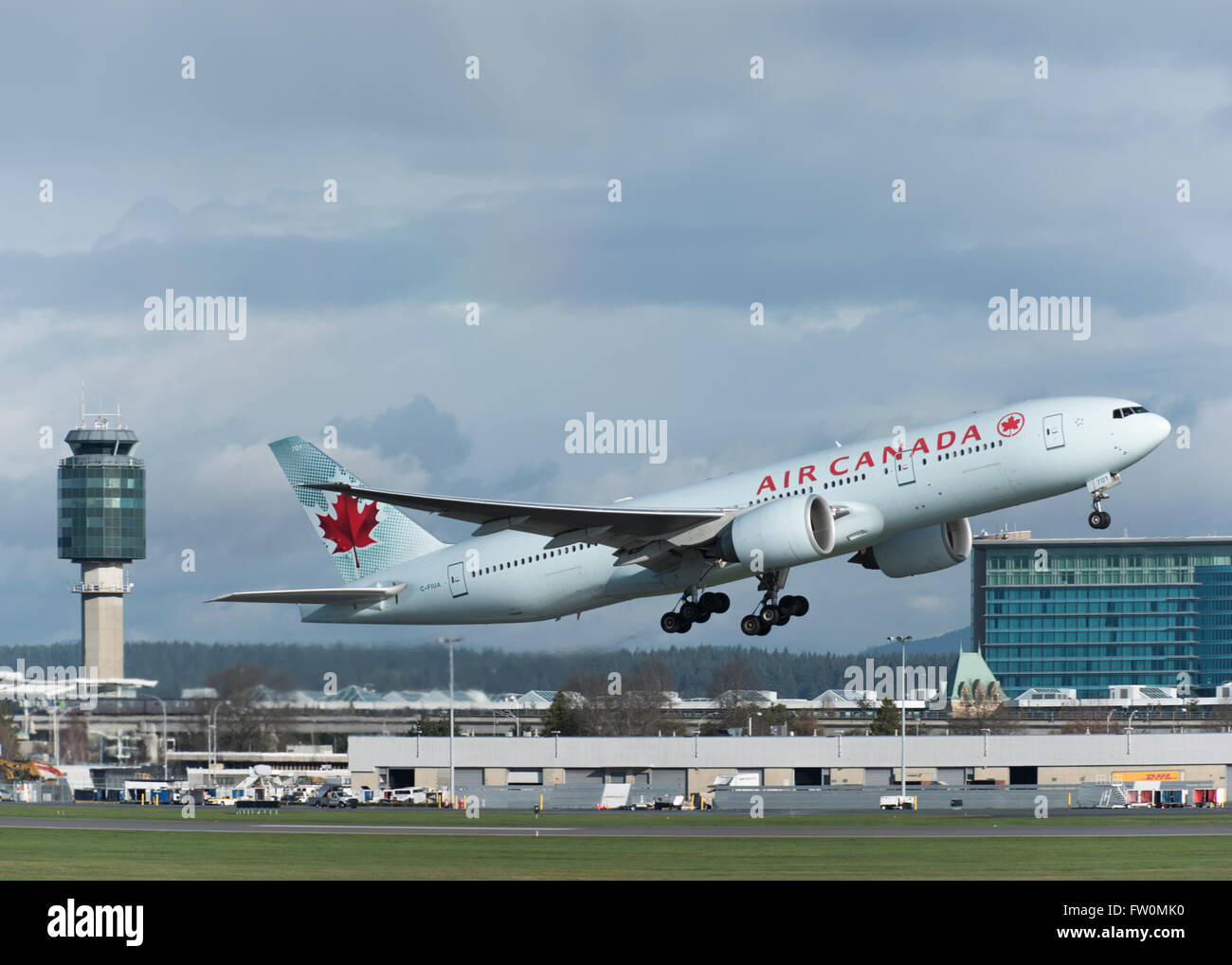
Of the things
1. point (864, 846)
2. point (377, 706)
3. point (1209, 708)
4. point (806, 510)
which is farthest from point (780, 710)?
point (806, 510)

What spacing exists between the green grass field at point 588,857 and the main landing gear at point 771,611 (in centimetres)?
718

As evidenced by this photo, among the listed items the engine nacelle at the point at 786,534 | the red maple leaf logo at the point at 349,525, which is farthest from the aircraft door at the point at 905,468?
the red maple leaf logo at the point at 349,525

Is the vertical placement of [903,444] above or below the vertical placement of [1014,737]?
above

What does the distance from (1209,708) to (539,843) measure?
143m

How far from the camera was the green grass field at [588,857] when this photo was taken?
44.3 metres

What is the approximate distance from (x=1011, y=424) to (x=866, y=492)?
4.53 meters

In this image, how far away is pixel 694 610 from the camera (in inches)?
1950

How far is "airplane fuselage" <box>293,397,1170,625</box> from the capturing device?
42.3 metres

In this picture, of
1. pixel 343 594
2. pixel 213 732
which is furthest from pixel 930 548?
pixel 213 732
